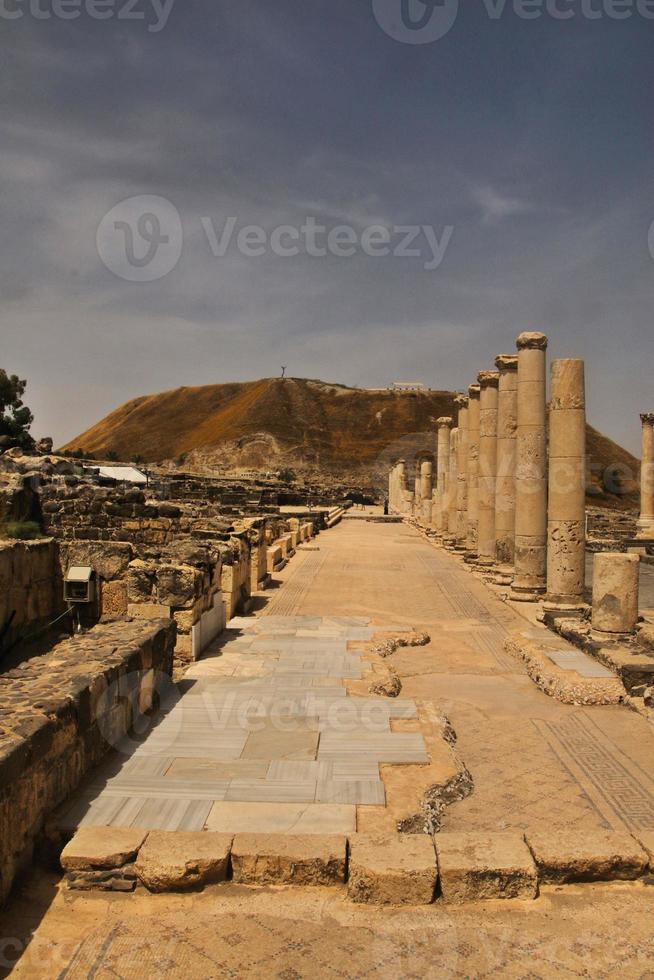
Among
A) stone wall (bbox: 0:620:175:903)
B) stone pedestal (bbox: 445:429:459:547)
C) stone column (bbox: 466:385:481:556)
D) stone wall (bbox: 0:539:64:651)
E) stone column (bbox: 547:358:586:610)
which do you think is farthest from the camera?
stone pedestal (bbox: 445:429:459:547)

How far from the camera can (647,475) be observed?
30484mm

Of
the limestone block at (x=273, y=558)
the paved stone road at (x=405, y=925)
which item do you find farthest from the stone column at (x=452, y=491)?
the paved stone road at (x=405, y=925)

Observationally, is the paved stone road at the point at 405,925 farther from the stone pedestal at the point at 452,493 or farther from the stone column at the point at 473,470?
the stone pedestal at the point at 452,493

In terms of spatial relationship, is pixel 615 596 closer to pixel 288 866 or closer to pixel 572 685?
pixel 572 685

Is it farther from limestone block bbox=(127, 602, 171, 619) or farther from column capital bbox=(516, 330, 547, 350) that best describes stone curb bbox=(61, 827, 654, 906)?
column capital bbox=(516, 330, 547, 350)

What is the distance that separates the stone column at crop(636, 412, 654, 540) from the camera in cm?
3011

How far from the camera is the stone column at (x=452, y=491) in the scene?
26.5m

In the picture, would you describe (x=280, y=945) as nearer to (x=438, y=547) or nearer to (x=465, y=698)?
(x=465, y=698)

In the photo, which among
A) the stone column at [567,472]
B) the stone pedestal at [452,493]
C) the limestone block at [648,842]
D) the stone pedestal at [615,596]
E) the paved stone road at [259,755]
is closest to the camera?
the limestone block at [648,842]

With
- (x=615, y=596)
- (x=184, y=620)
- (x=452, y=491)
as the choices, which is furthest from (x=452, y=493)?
(x=184, y=620)

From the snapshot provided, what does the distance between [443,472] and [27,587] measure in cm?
2355

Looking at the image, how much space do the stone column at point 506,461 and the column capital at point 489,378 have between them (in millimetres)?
2318

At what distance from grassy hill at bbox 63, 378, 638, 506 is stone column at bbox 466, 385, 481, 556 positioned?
57367 millimetres

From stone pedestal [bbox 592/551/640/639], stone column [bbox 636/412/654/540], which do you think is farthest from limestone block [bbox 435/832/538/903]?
stone column [bbox 636/412/654/540]
